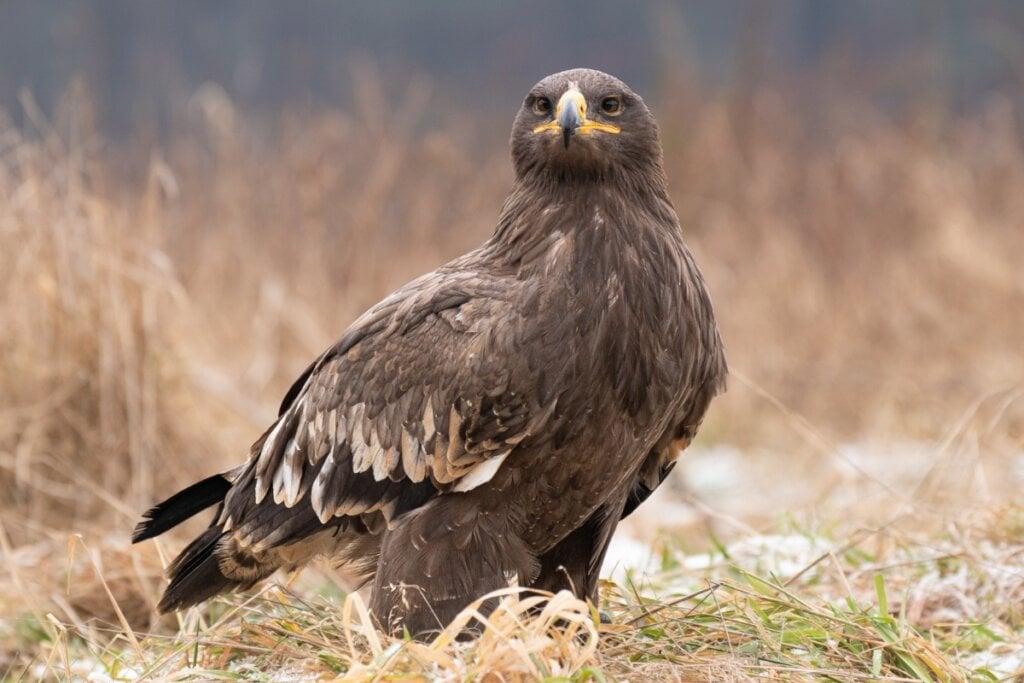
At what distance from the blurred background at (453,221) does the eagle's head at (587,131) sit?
1.46 m

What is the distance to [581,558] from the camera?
12.0 feet

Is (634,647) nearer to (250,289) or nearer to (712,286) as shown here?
(250,289)

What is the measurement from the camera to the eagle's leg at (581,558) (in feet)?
11.8

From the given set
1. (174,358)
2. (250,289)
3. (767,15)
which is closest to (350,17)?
(767,15)

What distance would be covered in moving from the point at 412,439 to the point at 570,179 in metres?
0.72

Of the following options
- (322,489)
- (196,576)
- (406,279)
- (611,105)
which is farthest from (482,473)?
(406,279)

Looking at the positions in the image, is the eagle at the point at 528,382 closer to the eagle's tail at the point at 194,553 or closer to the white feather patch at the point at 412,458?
the white feather patch at the point at 412,458

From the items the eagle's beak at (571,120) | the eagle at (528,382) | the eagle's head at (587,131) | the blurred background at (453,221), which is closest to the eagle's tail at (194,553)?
the eagle at (528,382)

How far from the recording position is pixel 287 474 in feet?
12.0

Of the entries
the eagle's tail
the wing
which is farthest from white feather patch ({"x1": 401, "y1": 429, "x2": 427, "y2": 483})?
the eagle's tail

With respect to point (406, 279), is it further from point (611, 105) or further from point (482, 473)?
point (482, 473)

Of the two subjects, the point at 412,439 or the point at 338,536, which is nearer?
the point at 412,439

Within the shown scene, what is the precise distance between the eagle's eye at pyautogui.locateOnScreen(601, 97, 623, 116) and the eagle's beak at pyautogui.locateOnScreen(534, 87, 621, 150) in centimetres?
4

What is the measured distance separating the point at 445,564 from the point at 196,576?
89 cm
